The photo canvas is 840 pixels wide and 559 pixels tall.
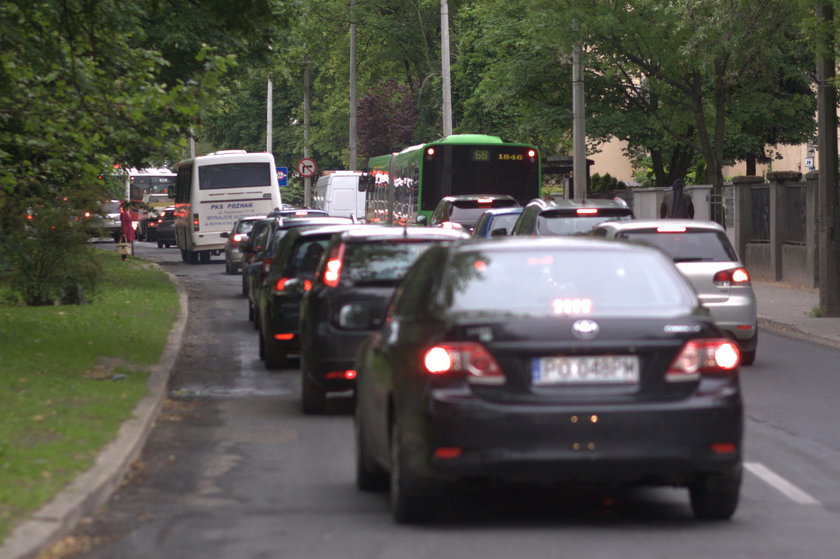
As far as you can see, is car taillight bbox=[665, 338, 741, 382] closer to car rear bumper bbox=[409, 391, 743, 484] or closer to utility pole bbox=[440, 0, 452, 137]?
car rear bumper bbox=[409, 391, 743, 484]

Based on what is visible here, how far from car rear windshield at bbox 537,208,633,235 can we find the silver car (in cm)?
367

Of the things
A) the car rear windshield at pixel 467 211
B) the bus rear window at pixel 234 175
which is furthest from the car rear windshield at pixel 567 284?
the bus rear window at pixel 234 175

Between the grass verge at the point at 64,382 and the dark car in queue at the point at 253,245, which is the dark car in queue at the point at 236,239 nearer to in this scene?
the dark car in queue at the point at 253,245

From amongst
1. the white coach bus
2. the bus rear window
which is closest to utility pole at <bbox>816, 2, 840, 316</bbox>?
the white coach bus

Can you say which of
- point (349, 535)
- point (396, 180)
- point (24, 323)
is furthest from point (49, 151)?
point (396, 180)

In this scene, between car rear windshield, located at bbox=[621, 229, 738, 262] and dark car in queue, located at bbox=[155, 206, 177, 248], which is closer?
car rear windshield, located at bbox=[621, 229, 738, 262]

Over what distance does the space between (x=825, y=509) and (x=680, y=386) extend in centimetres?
163

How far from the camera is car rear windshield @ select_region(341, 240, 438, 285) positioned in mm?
12617

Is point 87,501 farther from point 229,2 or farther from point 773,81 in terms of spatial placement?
point 773,81

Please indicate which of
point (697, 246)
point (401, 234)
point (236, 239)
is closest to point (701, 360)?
point (401, 234)

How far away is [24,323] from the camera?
19.8 m

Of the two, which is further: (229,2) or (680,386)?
(229,2)

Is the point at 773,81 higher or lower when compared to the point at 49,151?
higher

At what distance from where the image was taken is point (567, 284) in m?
8.00
